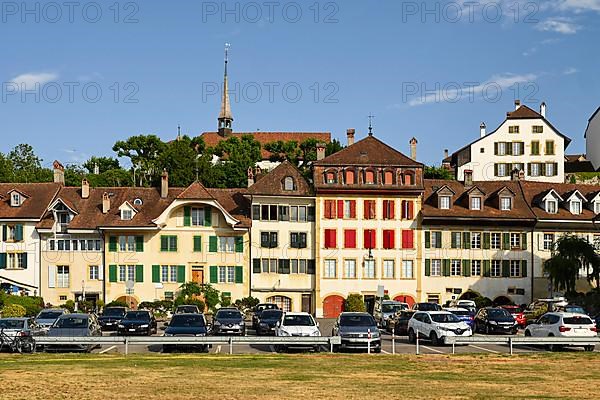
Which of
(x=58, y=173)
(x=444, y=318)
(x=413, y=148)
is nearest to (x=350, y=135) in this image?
(x=413, y=148)

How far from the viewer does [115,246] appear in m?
74.3

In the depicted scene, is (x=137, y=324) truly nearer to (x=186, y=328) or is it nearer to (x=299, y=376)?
(x=186, y=328)

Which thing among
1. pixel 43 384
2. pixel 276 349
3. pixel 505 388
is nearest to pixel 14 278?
pixel 276 349

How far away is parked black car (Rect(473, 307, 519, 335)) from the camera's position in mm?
47812

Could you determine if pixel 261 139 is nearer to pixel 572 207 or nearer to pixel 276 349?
pixel 572 207

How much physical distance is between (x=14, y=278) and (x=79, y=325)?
3770 cm

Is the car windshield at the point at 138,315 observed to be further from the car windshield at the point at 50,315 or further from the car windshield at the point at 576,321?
the car windshield at the point at 576,321

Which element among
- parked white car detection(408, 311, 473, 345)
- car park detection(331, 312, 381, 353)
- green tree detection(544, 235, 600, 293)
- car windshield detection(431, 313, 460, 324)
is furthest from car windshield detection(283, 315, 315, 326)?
green tree detection(544, 235, 600, 293)

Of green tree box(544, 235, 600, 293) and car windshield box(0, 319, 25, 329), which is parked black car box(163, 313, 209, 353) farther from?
green tree box(544, 235, 600, 293)

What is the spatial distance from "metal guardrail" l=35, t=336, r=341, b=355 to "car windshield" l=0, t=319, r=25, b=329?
1800mm

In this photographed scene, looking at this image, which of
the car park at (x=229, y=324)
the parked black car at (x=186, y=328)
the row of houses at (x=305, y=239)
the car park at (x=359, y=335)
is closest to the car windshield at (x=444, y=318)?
the car park at (x=359, y=335)

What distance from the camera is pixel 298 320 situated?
3975cm

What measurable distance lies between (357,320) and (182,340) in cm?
778

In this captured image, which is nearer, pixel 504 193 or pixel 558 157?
pixel 504 193
